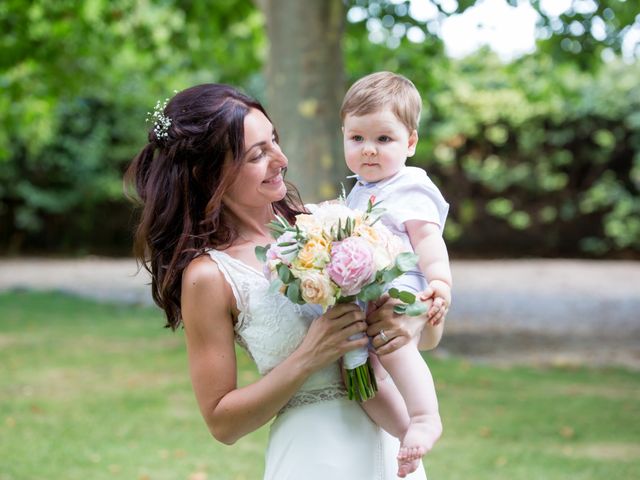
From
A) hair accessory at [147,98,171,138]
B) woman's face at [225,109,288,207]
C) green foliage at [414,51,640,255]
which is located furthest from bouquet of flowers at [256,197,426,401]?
green foliage at [414,51,640,255]

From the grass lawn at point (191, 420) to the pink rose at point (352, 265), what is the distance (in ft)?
12.3

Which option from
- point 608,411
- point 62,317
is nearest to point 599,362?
point 608,411

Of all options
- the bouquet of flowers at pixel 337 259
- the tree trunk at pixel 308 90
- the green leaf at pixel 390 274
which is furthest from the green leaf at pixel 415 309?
the tree trunk at pixel 308 90

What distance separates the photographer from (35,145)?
18031 mm

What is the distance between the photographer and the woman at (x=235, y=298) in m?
2.46

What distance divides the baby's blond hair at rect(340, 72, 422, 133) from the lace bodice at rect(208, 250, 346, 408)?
0.53 meters

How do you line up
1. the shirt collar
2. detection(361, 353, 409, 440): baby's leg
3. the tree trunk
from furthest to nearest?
the tree trunk < the shirt collar < detection(361, 353, 409, 440): baby's leg

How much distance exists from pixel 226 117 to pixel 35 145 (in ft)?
53.9

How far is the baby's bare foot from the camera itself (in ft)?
7.55

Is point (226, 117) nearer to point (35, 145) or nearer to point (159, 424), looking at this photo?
point (159, 424)

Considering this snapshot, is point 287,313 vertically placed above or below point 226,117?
below

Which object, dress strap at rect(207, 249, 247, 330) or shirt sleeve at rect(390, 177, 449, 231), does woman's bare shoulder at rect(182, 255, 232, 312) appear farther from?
shirt sleeve at rect(390, 177, 449, 231)

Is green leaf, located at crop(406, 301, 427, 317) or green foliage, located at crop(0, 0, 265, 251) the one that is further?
green foliage, located at crop(0, 0, 265, 251)

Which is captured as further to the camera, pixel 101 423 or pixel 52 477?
pixel 101 423
